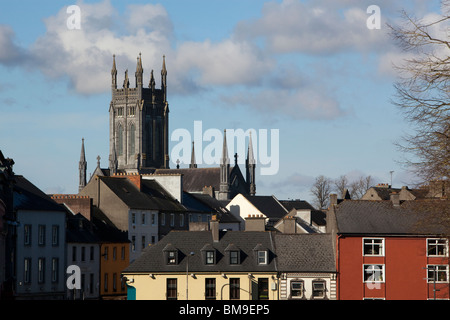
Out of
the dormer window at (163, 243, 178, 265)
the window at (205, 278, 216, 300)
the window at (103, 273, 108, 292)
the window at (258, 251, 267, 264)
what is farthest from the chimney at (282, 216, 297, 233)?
the window at (205, 278, 216, 300)

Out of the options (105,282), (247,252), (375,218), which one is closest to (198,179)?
(105,282)

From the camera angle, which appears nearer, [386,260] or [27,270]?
[386,260]

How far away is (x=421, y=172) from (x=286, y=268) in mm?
33714

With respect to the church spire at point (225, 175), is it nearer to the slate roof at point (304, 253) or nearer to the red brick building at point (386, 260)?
the slate roof at point (304, 253)

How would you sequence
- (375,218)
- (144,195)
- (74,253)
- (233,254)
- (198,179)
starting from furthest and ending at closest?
(198,179) → (144,195) → (74,253) → (233,254) → (375,218)

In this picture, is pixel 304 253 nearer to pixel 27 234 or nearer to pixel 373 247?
pixel 373 247

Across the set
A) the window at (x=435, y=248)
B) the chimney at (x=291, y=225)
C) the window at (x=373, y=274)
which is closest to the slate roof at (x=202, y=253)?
the window at (x=373, y=274)

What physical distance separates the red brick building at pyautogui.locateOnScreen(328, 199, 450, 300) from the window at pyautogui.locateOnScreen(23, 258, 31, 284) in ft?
80.4

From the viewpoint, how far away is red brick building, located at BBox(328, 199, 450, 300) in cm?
6731

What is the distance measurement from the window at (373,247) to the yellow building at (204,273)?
6.98 m

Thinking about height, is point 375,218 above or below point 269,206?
below

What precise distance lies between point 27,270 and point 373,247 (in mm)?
27332

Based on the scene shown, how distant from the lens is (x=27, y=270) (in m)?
74.1
